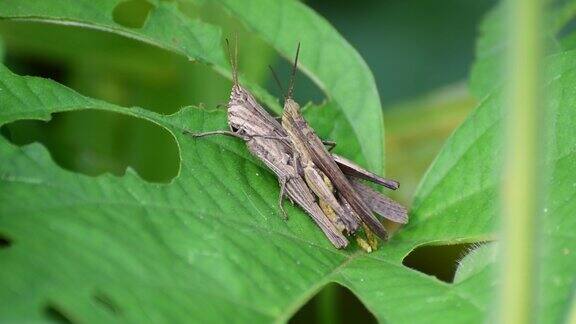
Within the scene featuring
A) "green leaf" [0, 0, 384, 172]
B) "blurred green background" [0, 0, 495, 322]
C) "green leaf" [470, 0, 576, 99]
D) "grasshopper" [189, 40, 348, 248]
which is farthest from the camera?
"blurred green background" [0, 0, 495, 322]

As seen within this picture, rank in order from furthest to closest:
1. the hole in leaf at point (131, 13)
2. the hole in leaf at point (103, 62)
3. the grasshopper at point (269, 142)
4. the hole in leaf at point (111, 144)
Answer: the hole in leaf at point (103, 62) → the hole in leaf at point (111, 144) → the hole in leaf at point (131, 13) → the grasshopper at point (269, 142)

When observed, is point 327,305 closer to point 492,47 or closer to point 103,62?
point 492,47

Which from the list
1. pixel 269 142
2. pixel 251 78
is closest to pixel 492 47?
pixel 269 142

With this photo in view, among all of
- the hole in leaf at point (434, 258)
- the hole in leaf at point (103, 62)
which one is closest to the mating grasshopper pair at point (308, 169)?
the hole in leaf at point (434, 258)

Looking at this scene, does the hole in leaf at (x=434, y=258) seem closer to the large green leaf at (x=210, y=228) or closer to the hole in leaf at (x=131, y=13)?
the large green leaf at (x=210, y=228)

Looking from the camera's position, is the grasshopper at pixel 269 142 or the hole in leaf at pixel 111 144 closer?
the grasshopper at pixel 269 142

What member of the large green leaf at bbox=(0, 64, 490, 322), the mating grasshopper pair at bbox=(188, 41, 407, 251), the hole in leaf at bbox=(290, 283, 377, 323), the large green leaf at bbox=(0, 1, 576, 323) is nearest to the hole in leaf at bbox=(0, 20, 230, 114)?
the hole in leaf at bbox=(290, 283, 377, 323)

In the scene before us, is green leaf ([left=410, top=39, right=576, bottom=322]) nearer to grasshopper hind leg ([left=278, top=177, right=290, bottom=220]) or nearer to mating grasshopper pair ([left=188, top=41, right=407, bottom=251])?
mating grasshopper pair ([left=188, top=41, right=407, bottom=251])

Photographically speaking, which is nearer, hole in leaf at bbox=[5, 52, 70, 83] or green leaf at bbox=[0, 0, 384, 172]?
green leaf at bbox=[0, 0, 384, 172]
